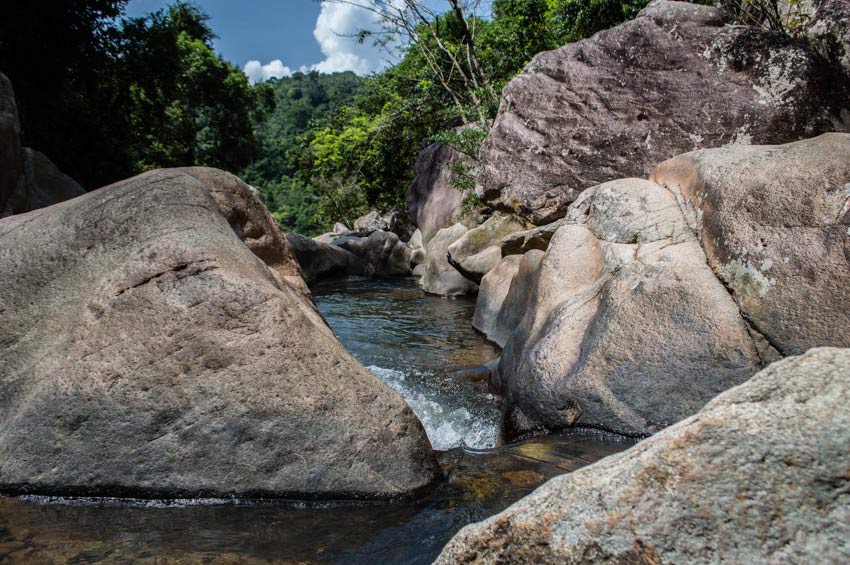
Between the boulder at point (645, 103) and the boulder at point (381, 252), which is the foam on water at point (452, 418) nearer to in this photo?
the boulder at point (645, 103)

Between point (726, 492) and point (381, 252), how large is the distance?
1910 centimetres

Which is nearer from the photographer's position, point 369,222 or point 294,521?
point 294,521

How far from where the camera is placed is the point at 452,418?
496 cm

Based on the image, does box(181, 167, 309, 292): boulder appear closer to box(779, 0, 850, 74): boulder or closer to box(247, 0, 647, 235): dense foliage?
box(779, 0, 850, 74): boulder

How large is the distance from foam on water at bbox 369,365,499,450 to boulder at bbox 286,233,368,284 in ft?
35.3

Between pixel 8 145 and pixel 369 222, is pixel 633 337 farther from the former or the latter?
pixel 369 222

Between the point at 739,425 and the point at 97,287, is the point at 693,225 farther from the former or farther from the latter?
the point at 97,287

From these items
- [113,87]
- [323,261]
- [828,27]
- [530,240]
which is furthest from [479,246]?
[113,87]

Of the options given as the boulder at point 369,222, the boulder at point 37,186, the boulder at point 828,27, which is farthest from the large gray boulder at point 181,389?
the boulder at point 369,222

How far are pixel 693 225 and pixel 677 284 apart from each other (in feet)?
2.85

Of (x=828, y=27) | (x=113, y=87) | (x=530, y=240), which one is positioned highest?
(x=113, y=87)

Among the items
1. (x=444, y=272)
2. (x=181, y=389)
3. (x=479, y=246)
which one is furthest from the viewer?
(x=444, y=272)

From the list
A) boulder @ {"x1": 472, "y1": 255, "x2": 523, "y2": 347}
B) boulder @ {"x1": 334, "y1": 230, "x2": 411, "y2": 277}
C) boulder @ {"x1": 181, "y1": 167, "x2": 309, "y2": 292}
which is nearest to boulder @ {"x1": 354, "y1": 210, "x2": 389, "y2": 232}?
boulder @ {"x1": 334, "y1": 230, "x2": 411, "y2": 277}

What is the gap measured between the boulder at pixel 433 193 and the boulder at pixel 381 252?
173cm
